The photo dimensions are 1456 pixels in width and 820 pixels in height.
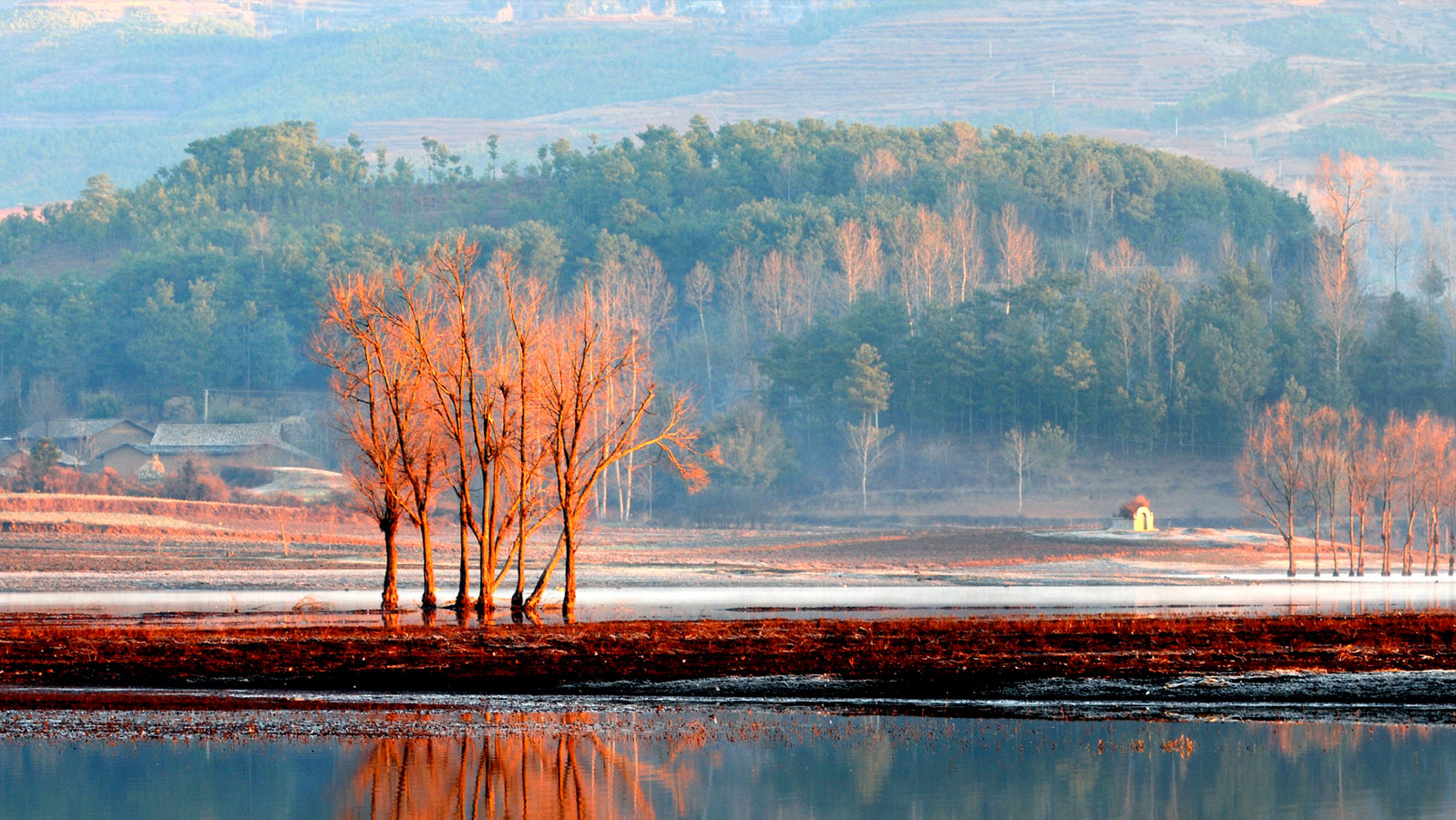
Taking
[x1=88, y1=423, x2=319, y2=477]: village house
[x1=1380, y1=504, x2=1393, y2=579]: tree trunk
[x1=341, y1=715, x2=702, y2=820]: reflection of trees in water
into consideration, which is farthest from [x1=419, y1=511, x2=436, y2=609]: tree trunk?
[x1=88, y1=423, x2=319, y2=477]: village house

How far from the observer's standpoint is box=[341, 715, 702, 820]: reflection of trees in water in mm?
16250

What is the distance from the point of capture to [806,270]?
135 metres

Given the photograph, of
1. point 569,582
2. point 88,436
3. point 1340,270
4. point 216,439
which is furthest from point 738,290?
point 569,582

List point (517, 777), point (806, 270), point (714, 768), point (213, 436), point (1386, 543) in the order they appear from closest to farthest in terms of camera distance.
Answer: point (517, 777) → point (714, 768) → point (1386, 543) → point (213, 436) → point (806, 270)

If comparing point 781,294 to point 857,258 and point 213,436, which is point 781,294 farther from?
point 213,436

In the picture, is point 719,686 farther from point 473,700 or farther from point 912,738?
point 912,738

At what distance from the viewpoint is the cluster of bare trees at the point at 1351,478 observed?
8375 centimetres

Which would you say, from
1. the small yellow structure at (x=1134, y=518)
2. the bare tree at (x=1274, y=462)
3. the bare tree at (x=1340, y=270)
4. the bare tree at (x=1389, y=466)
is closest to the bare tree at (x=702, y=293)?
the bare tree at (x=1274, y=462)

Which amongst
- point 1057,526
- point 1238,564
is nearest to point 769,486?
point 1057,526

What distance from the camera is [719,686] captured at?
26.5 meters

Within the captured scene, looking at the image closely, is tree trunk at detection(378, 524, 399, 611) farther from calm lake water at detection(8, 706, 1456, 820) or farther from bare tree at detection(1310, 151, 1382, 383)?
bare tree at detection(1310, 151, 1382, 383)

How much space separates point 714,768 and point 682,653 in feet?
39.4

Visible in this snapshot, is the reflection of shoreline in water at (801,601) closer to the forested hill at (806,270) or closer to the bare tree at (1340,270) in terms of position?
the forested hill at (806,270)

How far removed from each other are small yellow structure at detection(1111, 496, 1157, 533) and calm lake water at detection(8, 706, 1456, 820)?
70.6 metres
